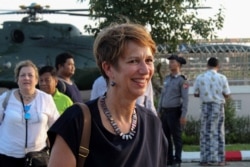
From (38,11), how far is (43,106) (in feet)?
47.8

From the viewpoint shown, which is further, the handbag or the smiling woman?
the handbag

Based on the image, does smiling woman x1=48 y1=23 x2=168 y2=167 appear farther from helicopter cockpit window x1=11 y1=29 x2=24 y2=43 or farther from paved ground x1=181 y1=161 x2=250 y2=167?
helicopter cockpit window x1=11 y1=29 x2=24 y2=43

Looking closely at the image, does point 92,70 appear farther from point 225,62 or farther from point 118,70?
point 118,70

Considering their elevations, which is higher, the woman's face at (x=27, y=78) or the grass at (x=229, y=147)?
the woman's face at (x=27, y=78)

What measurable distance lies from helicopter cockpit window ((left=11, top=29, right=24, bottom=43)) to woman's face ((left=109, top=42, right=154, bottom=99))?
1567 cm

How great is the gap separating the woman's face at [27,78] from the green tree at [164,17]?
7.12m

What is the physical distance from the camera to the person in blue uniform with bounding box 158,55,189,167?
10.4 metres

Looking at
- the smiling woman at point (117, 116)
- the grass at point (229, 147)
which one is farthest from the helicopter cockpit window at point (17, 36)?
the smiling woman at point (117, 116)

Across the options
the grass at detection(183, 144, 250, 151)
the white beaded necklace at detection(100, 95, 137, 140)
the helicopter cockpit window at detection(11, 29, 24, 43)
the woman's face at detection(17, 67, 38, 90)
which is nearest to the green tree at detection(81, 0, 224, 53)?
the grass at detection(183, 144, 250, 151)

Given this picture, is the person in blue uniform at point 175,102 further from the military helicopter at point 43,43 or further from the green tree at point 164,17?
the military helicopter at point 43,43

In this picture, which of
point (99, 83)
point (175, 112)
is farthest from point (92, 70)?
point (99, 83)

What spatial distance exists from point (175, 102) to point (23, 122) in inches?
193

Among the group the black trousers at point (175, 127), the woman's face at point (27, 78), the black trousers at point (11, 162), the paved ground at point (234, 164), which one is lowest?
the paved ground at point (234, 164)

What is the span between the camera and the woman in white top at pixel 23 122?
585 centimetres
